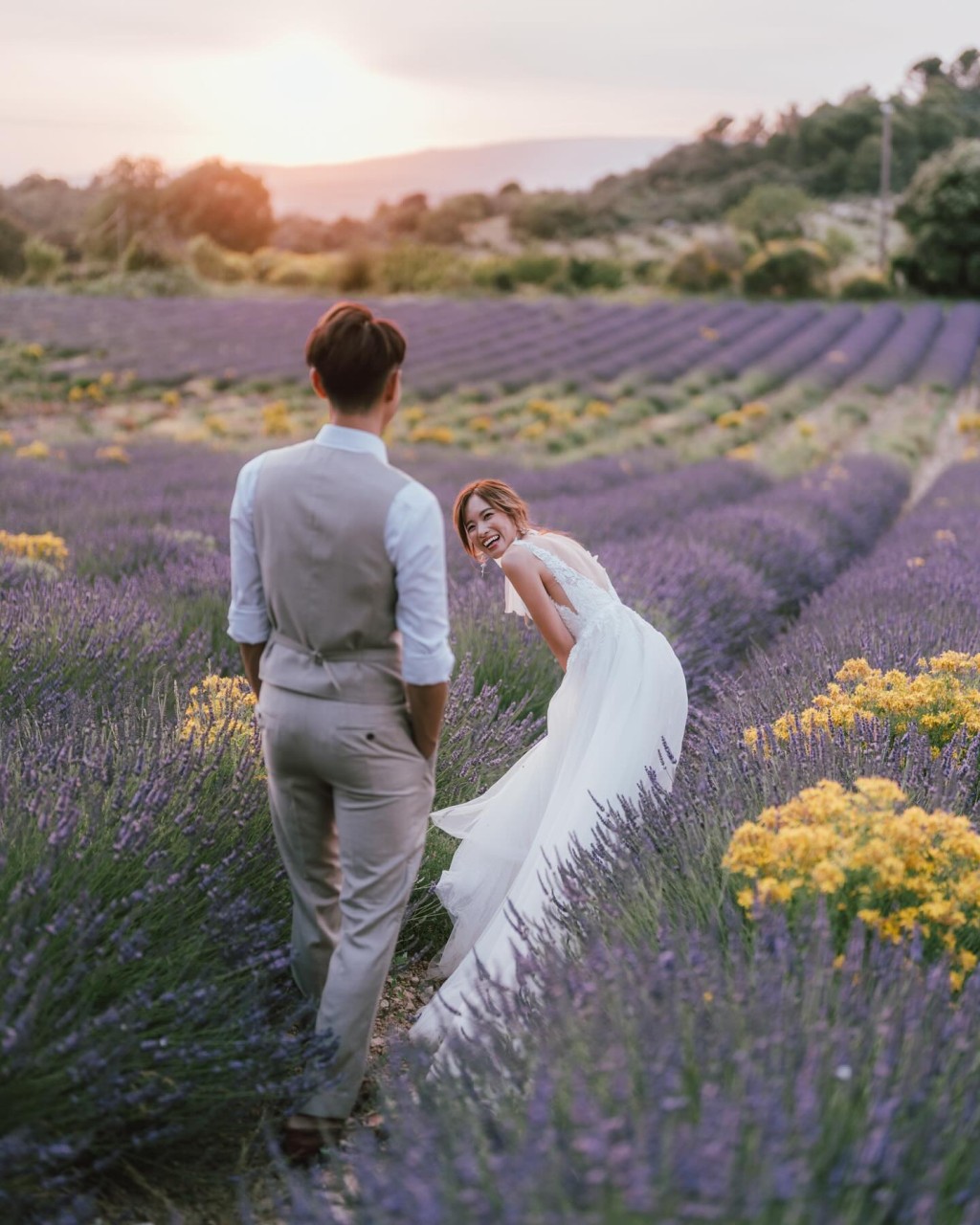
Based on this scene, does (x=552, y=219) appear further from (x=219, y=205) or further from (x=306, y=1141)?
(x=306, y=1141)

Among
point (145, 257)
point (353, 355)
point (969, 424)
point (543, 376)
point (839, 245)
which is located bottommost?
point (969, 424)

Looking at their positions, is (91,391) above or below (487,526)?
above

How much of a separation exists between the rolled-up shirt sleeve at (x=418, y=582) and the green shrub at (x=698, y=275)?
34124 millimetres

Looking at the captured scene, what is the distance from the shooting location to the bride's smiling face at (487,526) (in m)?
3.17

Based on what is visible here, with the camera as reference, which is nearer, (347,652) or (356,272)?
(347,652)

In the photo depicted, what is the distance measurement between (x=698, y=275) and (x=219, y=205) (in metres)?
28.3

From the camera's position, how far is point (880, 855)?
1977mm

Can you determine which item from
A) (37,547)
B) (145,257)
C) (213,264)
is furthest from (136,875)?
(213,264)

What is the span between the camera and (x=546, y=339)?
2512cm

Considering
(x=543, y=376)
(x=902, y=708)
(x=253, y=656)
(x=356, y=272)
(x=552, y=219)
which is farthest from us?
(x=552, y=219)

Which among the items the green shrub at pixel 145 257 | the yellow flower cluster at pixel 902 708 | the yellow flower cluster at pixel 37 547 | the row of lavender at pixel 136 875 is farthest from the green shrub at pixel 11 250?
the yellow flower cluster at pixel 902 708

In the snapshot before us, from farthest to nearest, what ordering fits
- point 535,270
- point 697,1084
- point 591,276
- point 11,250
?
point 11,250 < point 535,270 < point 591,276 < point 697,1084

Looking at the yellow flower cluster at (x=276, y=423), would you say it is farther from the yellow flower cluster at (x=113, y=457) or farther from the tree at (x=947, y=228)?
the tree at (x=947, y=228)

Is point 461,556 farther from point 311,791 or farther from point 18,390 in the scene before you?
point 18,390
